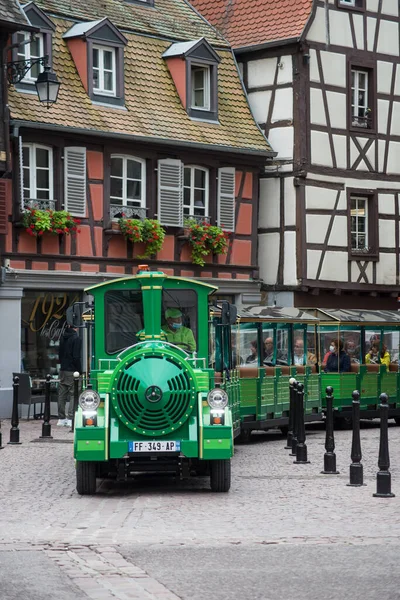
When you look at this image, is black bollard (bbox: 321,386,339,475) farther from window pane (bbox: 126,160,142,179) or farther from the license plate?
window pane (bbox: 126,160,142,179)

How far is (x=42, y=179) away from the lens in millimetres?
28062

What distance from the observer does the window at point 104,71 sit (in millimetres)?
29812

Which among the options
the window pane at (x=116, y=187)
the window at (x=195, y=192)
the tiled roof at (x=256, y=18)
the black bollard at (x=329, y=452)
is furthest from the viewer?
the tiled roof at (x=256, y=18)

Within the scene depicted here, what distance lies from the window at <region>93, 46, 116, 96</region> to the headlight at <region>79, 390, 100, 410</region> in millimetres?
16007

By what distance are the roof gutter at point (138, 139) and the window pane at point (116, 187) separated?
92cm

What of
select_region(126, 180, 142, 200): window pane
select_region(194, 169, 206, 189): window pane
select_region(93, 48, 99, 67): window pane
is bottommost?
select_region(126, 180, 142, 200): window pane

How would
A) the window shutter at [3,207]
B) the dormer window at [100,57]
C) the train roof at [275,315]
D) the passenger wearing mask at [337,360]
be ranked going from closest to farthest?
the train roof at [275,315] → the window shutter at [3,207] → the passenger wearing mask at [337,360] → the dormer window at [100,57]

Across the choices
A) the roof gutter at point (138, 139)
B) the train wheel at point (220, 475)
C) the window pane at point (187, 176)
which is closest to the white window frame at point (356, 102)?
the roof gutter at point (138, 139)

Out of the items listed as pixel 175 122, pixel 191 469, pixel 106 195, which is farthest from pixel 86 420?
pixel 175 122

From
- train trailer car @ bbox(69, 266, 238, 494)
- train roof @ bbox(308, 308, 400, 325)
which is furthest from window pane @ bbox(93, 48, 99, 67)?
train trailer car @ bbox(69, 266, 238, 494)

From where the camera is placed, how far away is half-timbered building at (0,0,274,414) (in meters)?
27.7

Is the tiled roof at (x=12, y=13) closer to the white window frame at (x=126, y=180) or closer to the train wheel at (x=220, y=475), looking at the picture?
the white window frame at (x=126, y=180)

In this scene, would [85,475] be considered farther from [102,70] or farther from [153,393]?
[102,70]

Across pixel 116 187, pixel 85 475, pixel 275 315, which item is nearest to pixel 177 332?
pixel 85 475
